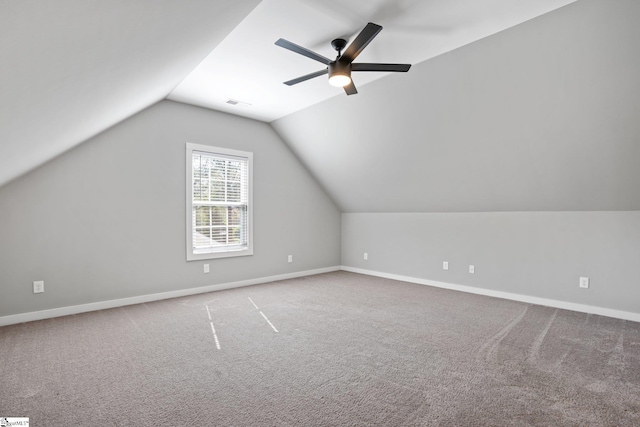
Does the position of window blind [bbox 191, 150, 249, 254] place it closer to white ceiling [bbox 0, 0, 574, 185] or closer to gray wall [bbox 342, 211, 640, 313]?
white ceiling [bbox 0, 0, 574, 185]

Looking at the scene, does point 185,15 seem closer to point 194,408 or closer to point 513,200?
point 194,408

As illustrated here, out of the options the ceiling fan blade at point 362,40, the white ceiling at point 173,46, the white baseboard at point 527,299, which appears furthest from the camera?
the white baseboard at point 527,299

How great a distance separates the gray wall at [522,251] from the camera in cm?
369

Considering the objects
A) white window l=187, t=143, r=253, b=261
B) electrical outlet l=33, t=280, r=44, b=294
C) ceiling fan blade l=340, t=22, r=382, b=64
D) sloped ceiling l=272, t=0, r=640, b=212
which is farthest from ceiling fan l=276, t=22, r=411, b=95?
electrical outlet l=33, t=280, r=44, b=294

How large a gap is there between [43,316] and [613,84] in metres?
5.97

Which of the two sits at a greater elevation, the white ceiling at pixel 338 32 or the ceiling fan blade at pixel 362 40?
the white ceiling at pixel 338 32

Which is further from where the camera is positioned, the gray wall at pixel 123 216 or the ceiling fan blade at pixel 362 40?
the gray wall at pixel 123 216

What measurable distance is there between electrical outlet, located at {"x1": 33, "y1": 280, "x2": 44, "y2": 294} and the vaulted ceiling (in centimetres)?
126

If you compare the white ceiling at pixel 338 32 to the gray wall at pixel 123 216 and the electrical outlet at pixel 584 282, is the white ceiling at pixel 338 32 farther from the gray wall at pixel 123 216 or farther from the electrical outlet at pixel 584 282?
the electrical outlet at pixel 584 282

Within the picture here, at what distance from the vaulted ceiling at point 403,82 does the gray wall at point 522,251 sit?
230 mm

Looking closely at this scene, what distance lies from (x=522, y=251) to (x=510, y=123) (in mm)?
1803

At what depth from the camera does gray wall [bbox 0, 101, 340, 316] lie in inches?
140

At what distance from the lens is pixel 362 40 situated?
94.0 inches

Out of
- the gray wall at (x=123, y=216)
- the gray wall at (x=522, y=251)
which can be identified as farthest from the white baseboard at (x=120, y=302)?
the gray wall at (x=522, y=251)
